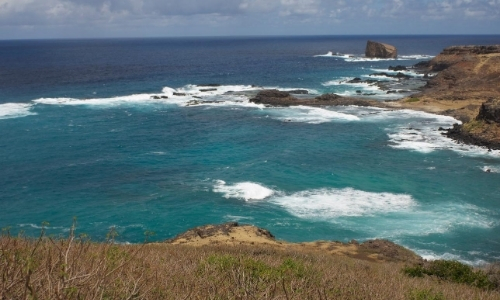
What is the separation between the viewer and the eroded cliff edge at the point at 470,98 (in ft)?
156

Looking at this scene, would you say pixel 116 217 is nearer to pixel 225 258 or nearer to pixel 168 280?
pixel 225 258

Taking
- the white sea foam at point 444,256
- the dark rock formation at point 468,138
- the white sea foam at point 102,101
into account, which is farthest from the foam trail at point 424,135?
the white sea foam at point 102,101

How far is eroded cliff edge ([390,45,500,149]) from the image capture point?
156ft

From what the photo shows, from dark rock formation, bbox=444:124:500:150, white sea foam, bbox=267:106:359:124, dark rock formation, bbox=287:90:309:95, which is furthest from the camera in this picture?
dark rock formation, bbox=287:90:309:95

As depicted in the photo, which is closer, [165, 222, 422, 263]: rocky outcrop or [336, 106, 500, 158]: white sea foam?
[165, 222, 422, 263]: rocky outcrop

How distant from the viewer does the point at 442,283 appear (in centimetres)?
1725

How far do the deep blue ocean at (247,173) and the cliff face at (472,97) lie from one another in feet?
9.17

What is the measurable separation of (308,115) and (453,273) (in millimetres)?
44167

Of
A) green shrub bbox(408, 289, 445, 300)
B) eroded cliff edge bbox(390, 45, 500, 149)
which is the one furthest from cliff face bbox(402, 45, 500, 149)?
green shrub bbox(408, 289, 445, 300)

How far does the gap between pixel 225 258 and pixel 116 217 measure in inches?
744

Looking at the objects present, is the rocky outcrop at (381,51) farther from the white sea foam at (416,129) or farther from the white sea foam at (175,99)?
the white sea foam at (416,129)

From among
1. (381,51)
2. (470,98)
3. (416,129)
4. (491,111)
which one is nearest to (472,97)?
(470,98)

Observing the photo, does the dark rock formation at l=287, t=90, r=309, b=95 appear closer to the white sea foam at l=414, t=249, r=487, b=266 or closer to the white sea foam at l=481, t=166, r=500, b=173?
the white sea foam at l=481, t=166, r=500, b=173

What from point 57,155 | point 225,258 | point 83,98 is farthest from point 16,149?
point 225,258
